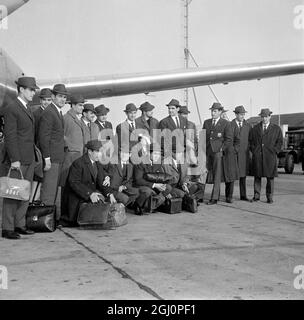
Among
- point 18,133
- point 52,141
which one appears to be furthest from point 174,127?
point 18,133

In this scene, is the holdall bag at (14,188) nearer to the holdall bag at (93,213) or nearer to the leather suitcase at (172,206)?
the holdall bag at (93,213)

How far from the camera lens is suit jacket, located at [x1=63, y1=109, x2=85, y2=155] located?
6.35m

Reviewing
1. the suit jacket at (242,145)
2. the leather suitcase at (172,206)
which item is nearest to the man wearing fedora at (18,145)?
the leather suitcase at (172,206)

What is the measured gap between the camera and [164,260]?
4082 millimetres

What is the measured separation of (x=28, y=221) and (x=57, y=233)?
0.38 m

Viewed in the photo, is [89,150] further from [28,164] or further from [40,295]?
[40,295]

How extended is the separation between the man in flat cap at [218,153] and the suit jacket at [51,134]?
3.16 meters

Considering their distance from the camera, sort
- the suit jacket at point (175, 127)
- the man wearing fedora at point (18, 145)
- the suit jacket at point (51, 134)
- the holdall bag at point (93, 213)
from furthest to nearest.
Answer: the suit jacket at point (175, 127) → the suit jacket at point (51, 134) → the holdall bag at point (93, 213) → the man wearing fedora at point (18, 145)

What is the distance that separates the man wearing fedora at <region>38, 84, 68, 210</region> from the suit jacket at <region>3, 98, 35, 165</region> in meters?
0.31

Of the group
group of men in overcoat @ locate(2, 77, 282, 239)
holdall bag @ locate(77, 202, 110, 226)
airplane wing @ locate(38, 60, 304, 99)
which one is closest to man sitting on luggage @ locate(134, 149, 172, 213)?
group of men in overcoat @ locate(2, 77, 282, 239)

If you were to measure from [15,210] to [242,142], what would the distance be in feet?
15.6

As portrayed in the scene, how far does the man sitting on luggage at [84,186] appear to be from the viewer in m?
5.63

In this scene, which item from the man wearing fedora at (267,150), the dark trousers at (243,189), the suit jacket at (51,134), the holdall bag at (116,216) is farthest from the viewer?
the dark trousers at (243,189)

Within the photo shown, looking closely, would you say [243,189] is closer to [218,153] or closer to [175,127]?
[218,153]
